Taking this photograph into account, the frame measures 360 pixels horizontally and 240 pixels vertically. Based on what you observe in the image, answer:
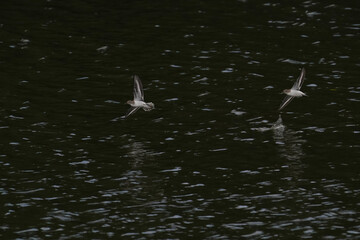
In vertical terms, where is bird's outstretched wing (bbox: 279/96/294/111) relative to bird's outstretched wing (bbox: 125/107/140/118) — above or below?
below

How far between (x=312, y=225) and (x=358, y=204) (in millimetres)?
2333

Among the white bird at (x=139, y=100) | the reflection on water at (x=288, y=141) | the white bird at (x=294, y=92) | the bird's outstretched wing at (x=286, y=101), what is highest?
the white bird at (x=139, y=100)

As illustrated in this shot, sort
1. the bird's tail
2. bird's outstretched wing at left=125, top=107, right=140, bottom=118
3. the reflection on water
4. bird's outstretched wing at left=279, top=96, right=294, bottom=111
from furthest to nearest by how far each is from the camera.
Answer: bird's outstretched wing at left=279, top=96, right=294, bottom=111, bird's outstretched wing at left=125, top=107, right=140, bottom=118, the bird's tail, the reflection on water

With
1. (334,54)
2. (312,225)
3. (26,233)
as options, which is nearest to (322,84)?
(334,54)

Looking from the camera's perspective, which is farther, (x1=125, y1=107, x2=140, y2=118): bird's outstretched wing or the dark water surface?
(x1=125, y1=107, x2=140, y2=118): bird's outstretched wing

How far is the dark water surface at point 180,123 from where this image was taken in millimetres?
27031

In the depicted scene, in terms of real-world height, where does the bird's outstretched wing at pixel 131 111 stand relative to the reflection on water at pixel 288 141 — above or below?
Answer: above

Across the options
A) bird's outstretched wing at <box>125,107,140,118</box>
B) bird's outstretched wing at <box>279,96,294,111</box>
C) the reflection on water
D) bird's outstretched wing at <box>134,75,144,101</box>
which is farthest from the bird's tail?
bird's outstretched wing at <box>279,96,294,111</box>

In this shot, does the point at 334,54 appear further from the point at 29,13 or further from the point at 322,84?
the point at 29,13

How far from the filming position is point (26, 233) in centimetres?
2594

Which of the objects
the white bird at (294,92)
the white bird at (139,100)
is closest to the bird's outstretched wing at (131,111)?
the white bird at (139,100)

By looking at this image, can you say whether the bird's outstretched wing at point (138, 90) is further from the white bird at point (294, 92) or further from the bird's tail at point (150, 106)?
the white bird at point (294, 92)

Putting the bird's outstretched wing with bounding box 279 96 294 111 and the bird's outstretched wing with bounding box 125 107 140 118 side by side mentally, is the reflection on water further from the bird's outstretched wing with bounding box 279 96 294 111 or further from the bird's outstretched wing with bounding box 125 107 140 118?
A: the bird's outstretched wing with bounding box 125 107 140 118

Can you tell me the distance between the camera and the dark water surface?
2703 centimetres
